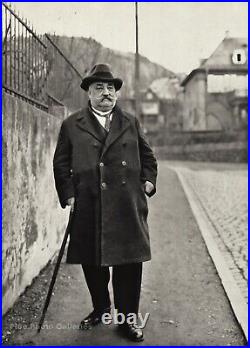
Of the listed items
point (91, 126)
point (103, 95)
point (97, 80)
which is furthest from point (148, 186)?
point (97, 80)

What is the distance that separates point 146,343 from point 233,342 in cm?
70

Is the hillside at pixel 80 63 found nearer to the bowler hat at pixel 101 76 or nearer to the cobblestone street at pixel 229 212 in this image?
the bowler hat at pixel 101 76

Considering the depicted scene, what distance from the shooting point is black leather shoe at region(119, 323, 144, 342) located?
3.42 meters

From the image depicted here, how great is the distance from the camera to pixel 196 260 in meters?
5.81

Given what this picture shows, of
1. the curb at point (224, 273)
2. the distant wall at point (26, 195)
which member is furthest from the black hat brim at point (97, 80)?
the curb at point (224, 273)

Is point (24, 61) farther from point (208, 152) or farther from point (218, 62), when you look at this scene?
point (208, 152)

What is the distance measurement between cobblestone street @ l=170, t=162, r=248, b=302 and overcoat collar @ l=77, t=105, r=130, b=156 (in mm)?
2298

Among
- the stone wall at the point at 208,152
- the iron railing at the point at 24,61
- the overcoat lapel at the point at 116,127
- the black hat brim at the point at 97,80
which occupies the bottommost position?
the stone wall at the point at 208,152

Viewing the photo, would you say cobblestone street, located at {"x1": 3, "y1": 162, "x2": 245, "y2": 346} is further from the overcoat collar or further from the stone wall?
the stone wall

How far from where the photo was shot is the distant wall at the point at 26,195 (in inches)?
144

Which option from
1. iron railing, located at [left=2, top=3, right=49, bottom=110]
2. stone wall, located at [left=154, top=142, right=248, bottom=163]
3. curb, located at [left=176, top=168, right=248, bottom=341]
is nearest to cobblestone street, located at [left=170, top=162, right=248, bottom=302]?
curb, located at [left=176, top=168, right=248, bottom=341]

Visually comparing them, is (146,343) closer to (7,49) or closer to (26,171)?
(26,171)

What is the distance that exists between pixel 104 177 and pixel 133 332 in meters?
1.20

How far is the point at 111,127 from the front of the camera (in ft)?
10.7
